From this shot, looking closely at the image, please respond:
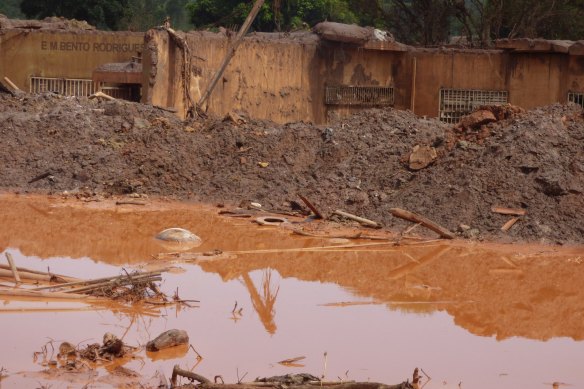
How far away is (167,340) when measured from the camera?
7.64 meters

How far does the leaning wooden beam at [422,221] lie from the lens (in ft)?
42.5

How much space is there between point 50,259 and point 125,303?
2.40m

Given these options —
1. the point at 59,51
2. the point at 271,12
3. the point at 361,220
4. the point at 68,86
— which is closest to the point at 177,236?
the point at 361,220

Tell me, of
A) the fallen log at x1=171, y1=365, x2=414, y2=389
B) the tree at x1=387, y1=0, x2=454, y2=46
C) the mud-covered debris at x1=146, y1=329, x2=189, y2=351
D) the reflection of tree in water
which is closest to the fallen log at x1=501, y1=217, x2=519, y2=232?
the reflection of tree in water

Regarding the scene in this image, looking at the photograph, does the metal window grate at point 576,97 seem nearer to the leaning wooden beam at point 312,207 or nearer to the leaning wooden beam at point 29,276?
the leaning wooden beam at point 312,207

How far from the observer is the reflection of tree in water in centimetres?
877

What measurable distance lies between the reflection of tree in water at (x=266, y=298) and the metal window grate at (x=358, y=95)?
465 inches

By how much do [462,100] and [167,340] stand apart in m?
15.7

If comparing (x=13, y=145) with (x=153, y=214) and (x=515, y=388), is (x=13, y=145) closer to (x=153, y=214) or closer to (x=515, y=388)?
(x=153, y=214)

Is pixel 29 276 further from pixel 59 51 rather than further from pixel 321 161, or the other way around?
pixel 59 51

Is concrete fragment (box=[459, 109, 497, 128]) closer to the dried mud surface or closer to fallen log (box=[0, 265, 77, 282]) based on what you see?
the dried mud surface

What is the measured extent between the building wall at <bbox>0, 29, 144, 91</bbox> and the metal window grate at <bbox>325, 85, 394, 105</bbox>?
589cm

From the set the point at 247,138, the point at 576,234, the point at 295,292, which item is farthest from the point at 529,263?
the point at 247,138

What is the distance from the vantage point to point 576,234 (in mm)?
13180
